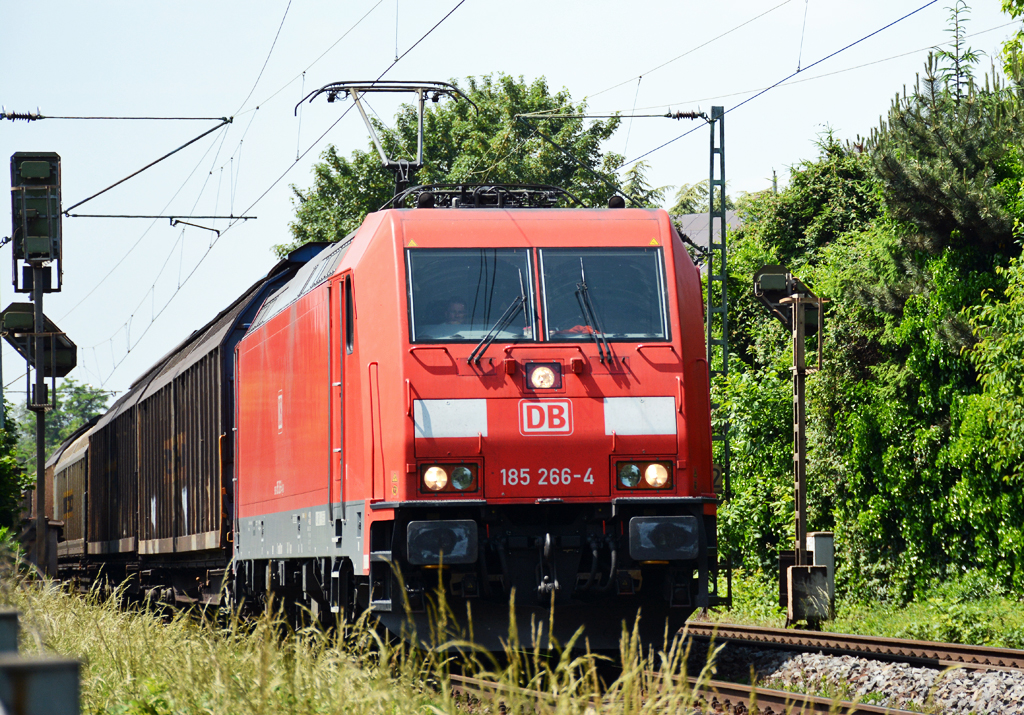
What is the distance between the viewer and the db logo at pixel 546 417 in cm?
827

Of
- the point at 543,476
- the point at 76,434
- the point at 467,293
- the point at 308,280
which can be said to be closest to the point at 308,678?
the point at 543,476

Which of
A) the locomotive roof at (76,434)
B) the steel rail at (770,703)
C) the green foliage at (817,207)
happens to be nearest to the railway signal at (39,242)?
the steel rail at (770,703)

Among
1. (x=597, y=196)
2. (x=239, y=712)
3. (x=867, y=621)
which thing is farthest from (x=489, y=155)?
(x=239, y=712)

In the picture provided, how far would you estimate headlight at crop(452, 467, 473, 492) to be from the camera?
319 inches

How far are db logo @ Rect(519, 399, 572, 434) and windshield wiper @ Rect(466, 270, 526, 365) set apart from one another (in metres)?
0.44

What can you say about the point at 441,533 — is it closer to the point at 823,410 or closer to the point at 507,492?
the point at 507,492

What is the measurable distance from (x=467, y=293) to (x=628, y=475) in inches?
65.4

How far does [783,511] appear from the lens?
19.1m

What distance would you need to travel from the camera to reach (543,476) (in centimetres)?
821

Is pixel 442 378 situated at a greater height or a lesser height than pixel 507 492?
greater

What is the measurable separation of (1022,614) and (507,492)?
24.8ft

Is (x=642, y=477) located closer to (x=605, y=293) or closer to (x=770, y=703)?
(x=605, y=293)


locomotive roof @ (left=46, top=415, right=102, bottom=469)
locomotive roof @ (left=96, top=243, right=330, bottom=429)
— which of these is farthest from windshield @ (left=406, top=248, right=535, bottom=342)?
locomotive roof @ (left=46, top=415, right=102, bottom=469)

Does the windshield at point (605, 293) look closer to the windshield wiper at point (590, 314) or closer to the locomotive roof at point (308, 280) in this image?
the windshield wiper at point (590, 314)
